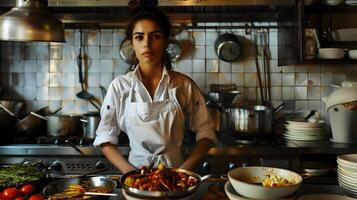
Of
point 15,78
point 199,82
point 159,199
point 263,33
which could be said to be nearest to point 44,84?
point 15,78

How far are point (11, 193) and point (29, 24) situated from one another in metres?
0.58

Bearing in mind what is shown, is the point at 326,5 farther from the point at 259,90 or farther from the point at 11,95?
the point at 11,95

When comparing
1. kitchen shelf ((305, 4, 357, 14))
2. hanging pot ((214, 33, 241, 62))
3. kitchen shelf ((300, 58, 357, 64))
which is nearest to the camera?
kitchen shelf ((300, 58, 357, 64))

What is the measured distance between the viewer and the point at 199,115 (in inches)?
72.9

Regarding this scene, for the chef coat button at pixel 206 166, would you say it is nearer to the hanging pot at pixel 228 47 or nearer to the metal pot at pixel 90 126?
the metal pot at pixel 90 126

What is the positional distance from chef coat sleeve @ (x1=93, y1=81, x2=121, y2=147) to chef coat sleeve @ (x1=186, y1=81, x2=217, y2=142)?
1.24 feet

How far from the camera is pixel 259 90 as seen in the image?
9.55ft

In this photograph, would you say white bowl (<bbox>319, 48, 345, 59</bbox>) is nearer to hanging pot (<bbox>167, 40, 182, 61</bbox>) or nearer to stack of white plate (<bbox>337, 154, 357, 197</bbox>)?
hanging pot (<bbox>167, 40, 182, 61</bbox>)

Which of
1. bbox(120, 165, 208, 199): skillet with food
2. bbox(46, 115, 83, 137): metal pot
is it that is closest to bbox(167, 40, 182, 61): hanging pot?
bbox(46, 115, 83, 137): metal pot

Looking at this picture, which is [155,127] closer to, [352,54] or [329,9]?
[352,54]

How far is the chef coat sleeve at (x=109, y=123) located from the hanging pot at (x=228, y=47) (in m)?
1.30

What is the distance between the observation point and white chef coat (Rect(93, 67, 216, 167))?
1781mm

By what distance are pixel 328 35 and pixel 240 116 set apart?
0.96m

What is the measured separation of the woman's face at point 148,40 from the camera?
1658 millimetres
